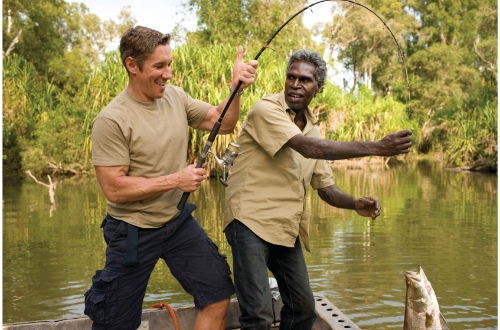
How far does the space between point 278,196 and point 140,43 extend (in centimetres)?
96

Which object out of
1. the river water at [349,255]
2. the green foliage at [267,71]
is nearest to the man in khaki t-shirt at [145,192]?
the river water at [349,255]

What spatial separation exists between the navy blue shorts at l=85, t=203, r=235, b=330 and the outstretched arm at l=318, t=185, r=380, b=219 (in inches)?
28.1

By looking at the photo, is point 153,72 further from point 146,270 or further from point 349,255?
point 349,255

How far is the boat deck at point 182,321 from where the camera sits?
3693mm

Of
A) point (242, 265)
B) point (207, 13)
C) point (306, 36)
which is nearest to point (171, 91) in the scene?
point (242, 265)

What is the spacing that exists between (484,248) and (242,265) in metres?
6.08

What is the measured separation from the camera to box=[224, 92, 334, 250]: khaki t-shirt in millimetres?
3346

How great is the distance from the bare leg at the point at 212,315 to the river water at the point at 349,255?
7.66 feet

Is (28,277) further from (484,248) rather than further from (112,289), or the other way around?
(484,248)

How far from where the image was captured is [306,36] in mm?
37562

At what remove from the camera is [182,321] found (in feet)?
13.0

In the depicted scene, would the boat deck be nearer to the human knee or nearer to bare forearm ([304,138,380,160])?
the human knee

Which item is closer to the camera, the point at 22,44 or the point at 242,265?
the point at 242,265

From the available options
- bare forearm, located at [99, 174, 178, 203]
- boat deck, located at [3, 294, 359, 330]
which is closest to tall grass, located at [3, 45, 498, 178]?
boat deck, located at [3, 294, 359, 330]
